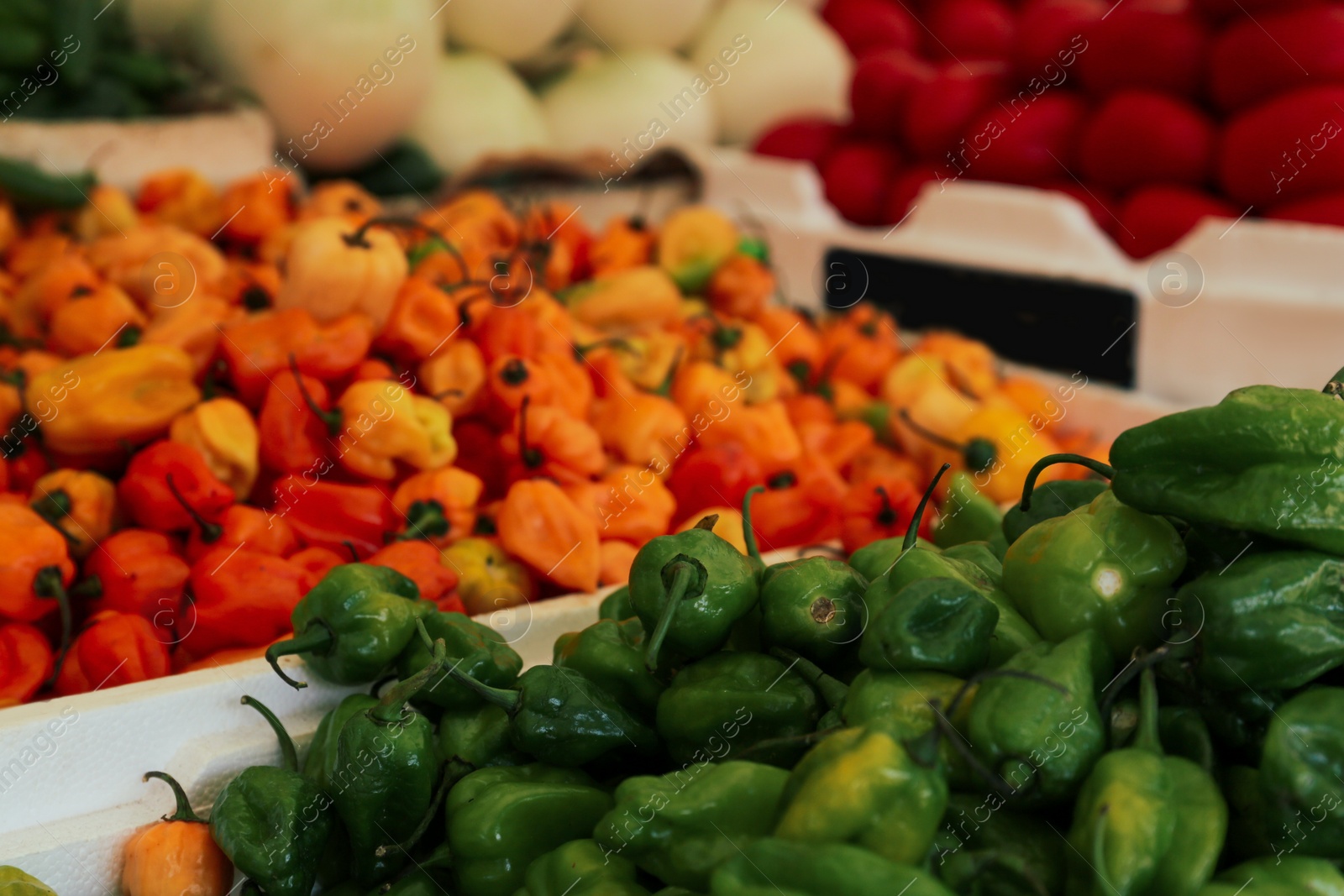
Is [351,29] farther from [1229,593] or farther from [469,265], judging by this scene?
[1229,593]

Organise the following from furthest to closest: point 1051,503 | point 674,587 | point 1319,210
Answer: point 1319,210 → point 1051,503 → point 674,587

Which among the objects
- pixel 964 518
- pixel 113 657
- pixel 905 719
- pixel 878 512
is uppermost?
pixel 113 657

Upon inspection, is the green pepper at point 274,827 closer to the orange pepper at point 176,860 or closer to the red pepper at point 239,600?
the orange pepper at point 176,860

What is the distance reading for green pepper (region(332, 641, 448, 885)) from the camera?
1.27m

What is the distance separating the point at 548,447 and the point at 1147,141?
2.09m

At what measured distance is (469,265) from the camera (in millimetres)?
2611

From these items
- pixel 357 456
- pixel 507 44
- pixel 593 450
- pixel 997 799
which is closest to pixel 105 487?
pixel 357 456

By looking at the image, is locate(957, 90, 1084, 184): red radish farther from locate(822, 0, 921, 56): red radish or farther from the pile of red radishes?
locate(822, 0, 921, 56): red radish

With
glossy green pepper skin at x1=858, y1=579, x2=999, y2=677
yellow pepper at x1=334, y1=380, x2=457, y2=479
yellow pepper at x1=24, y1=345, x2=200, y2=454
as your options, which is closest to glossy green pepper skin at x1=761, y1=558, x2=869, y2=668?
glossy green pepper skin at x1=858, y1=579, x2=999, y2=677

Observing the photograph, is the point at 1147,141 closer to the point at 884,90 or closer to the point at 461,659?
the point at 884,90

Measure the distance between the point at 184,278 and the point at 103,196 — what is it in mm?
681

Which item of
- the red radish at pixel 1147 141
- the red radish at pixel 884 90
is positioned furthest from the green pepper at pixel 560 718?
the red radish at pixel 884 90

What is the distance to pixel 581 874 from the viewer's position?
1108 mm

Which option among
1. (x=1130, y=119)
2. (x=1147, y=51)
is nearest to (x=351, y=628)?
(x=1130, y=119)
